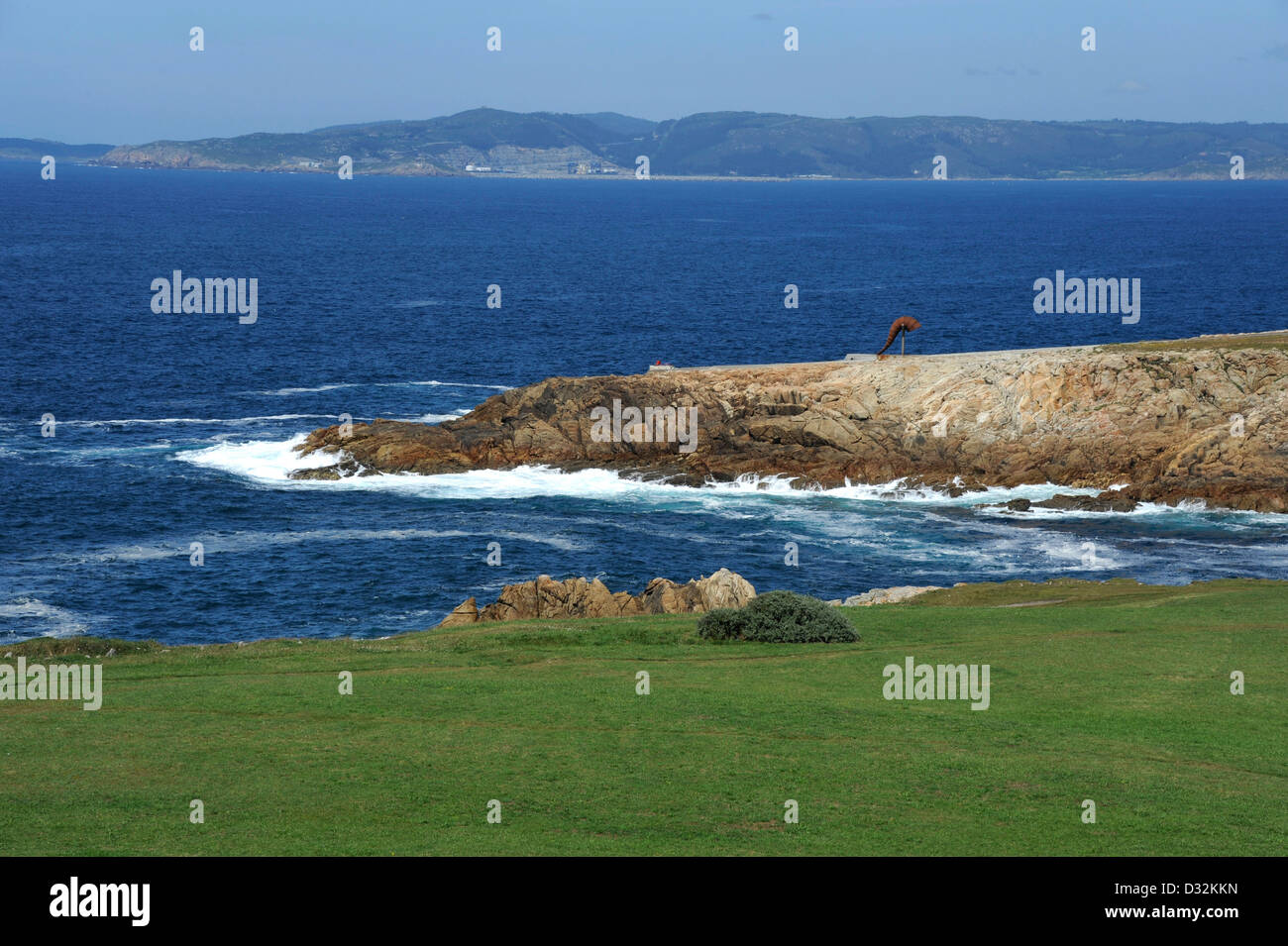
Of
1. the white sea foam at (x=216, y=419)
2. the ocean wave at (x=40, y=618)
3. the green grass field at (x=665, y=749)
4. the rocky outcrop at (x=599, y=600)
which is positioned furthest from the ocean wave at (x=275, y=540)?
the white sea foam at (x=216, y=419)

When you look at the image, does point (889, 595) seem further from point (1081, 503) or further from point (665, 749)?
point (1081, 503)

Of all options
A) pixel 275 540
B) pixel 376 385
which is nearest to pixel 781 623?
pixel 275 540

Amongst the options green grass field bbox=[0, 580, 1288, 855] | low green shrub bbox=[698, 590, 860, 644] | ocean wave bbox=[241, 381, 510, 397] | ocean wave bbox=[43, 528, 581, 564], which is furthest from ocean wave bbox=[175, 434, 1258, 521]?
green grass field bbox=[0, 580, 1288, 855]

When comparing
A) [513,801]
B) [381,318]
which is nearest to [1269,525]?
[513,801]

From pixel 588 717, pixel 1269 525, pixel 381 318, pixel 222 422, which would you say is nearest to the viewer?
pixel 588 717

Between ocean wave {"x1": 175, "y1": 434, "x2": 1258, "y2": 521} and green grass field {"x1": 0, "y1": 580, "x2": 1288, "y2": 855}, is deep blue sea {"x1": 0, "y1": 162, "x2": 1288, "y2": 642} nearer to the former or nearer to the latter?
ocean wave {"x1": 175, "y1": 434, "x2": 1258, "y2": 521}

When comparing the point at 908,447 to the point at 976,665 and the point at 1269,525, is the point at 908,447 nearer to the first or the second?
the point at 1269,525
